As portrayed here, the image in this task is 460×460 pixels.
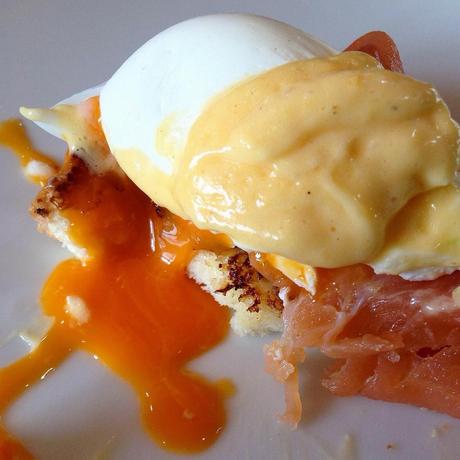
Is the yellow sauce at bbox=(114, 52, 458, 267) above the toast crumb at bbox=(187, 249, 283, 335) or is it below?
above

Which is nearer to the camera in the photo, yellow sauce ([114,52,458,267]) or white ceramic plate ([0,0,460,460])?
yellow sauce ([114,52,458,267])

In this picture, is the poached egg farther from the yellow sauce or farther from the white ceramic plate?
the white ceramic plate

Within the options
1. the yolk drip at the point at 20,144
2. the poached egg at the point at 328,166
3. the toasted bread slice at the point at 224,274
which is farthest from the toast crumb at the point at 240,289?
the yolk drip at the point at 20,144

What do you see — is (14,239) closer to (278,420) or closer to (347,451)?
(278,420)

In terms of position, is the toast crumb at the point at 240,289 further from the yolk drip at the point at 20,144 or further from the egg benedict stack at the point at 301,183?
the yolk drip at the point at 20,144

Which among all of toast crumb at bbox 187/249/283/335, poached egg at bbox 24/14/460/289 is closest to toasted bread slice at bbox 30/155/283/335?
toast crumb at bbox 187/249/283/335

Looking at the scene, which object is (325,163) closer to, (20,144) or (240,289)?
(240,289)

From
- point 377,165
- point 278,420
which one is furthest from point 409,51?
point 278,420
